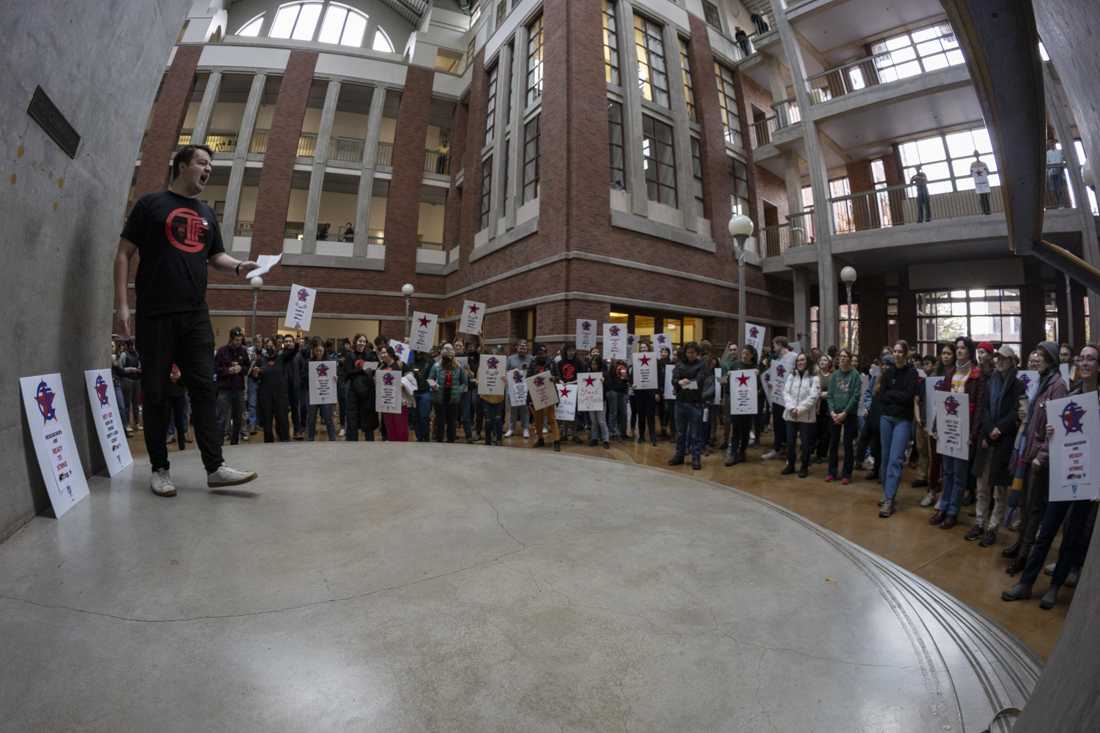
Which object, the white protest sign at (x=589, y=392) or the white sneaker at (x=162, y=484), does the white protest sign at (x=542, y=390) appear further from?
the white sneaker at (x=162, y=484)

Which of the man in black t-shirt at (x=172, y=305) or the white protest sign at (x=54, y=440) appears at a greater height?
the man in black t-shirt at (x=172, y=305)

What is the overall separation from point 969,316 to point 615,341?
1323 centimetres

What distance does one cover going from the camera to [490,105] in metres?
18.1

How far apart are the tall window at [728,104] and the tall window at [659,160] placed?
10.8 ft

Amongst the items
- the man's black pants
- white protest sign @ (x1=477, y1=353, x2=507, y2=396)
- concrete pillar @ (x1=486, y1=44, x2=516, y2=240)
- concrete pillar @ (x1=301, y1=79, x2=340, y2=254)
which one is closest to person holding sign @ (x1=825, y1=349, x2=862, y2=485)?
white protest sign @ (x1=477, y1=353, x2=507, y2=396)

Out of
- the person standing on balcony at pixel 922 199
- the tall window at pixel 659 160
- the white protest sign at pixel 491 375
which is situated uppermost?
the tall window at pixel 659 160

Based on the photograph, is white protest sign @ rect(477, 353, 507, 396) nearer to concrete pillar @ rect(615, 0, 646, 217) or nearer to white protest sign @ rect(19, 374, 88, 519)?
white protest sign @ rect(19, 374, 88, 519)

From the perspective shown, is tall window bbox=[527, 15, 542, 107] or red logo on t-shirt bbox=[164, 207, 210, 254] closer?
red logo on t-shirt bbox=[164, 207, 210, 254]

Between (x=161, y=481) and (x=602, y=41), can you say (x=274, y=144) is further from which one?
(x=161, y=481)

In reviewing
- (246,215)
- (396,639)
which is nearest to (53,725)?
(396,639)

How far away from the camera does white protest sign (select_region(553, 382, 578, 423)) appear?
9.11 meters

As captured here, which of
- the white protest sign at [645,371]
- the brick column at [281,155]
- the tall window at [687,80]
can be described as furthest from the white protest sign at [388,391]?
the brick column at [281,155]

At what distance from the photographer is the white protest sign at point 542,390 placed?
27.4 ft

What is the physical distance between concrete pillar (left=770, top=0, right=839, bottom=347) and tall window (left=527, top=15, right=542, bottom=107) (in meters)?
7.51
